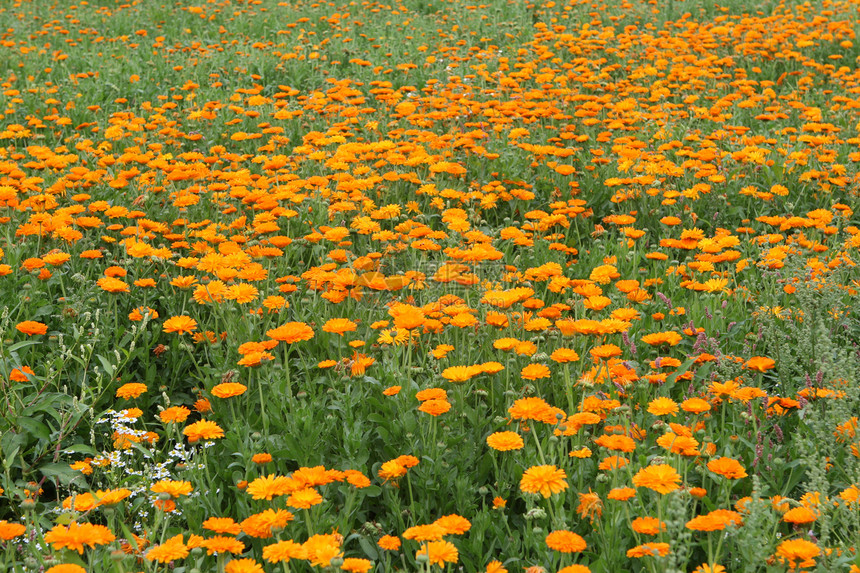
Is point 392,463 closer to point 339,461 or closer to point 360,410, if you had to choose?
point 339,461

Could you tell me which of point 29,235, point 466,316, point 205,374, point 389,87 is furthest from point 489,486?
point 389,87

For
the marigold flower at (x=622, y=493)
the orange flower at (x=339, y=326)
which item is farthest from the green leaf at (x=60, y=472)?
the marigold flower at (x=622, y=493)

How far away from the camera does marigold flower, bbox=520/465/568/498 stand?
2.37m

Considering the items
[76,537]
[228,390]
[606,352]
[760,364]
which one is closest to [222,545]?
[76,537]

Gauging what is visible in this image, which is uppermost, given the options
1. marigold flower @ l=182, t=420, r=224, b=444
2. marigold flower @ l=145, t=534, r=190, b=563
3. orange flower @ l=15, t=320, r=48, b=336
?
orange flower @ l=15, t=320, r=48, b=336

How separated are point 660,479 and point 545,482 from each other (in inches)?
Answer: 13.3

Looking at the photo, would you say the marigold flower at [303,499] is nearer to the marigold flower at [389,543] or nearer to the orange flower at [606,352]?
the marigold flower at [389,543]

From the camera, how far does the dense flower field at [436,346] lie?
8.20 feet

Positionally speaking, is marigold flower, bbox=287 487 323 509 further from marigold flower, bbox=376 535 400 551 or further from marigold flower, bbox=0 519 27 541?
marigold flower, bbox=0 519 27 541

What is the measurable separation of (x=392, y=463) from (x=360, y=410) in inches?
26.8

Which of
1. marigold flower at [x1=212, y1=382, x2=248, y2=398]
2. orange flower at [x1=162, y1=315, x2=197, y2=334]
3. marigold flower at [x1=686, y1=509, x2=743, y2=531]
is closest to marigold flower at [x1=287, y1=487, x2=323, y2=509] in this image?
marigold flower at [x1=212, y1=382, x2=248, y2=398]

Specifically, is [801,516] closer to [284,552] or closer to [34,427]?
[284,552]

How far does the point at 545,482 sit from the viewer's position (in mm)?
2381

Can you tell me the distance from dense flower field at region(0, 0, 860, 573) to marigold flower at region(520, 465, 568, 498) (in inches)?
0.6
